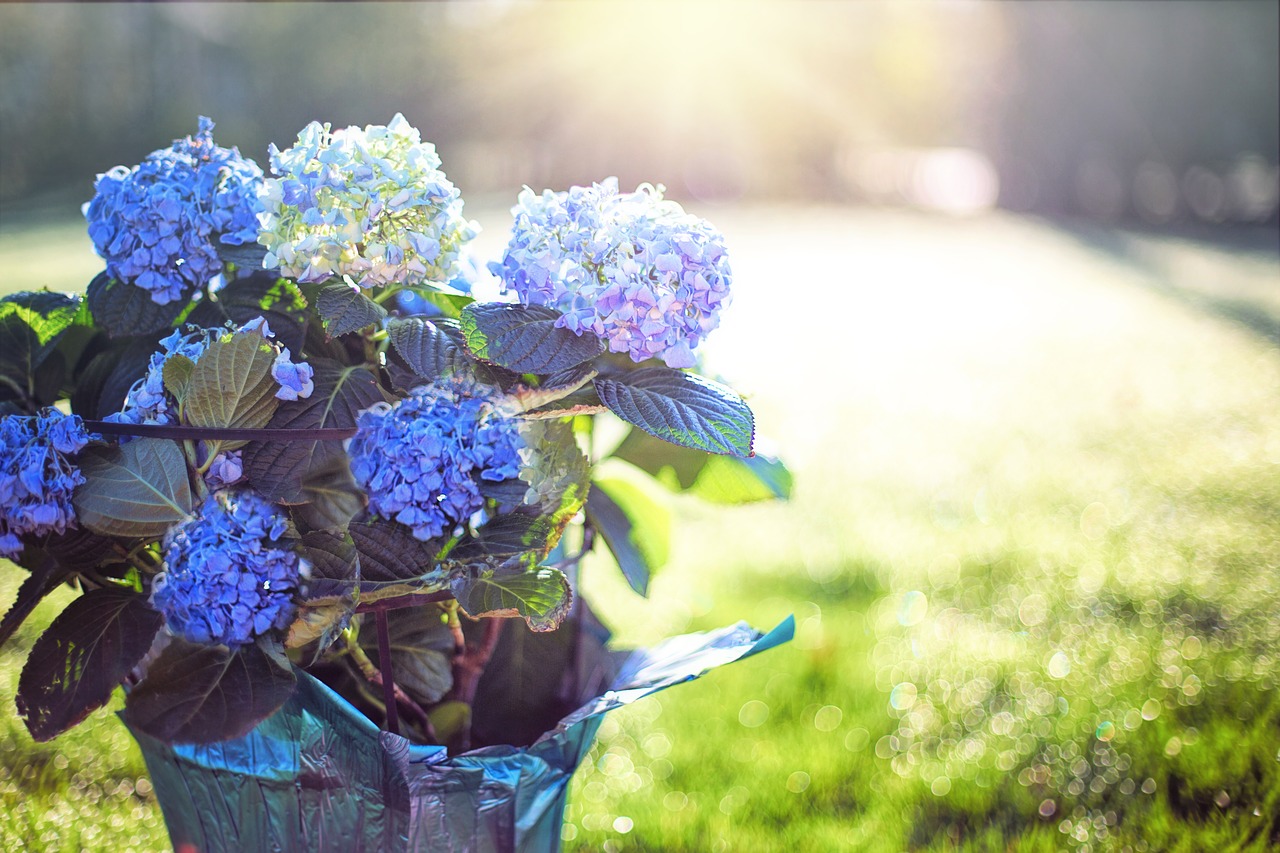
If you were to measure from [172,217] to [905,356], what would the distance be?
13.7 feet

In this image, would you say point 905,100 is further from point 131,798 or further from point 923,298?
point 131,798

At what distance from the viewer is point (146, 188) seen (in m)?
0.83

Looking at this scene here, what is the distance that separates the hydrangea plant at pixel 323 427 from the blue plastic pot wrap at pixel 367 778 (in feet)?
0.18

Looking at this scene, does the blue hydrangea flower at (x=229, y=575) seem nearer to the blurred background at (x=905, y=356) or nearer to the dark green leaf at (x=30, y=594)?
the dark green leaf at (x=30, y=594)

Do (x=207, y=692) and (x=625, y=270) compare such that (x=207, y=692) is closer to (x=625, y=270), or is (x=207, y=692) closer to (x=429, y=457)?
(x=429, y=457)

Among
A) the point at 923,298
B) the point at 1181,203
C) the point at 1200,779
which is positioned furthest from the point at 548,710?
the point at 1181,203

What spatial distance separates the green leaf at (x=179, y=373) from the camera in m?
0.75

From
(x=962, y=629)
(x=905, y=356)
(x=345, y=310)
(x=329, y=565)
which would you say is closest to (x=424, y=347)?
(x=345, y=310)

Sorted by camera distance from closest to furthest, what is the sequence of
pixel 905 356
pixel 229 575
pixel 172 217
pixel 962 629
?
pixel 229 575 → pixel 172 217 → pixel 962 629 → pixel 905 356

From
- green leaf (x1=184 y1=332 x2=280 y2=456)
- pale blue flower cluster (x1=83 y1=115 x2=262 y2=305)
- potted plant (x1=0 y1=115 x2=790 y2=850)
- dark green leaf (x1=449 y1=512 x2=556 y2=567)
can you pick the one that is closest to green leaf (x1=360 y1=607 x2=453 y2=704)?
potted plant (x1=0 y1=115 x2=790 y2=850)

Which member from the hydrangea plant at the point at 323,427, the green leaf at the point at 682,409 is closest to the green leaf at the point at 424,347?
the hydrangea plant at the point at 323,427

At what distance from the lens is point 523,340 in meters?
0.76

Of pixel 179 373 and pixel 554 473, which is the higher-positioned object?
Result: pixel 179 373

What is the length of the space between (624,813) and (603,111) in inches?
446
